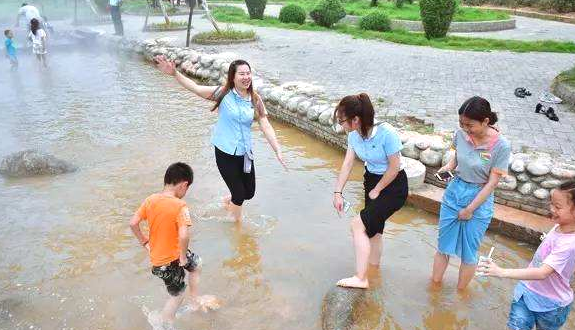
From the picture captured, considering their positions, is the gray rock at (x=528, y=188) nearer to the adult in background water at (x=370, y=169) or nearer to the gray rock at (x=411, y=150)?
the gray rock at (x=411, y=150)

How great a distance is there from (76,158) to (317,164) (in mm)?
3727

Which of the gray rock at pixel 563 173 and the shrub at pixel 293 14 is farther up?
the shrub at pixel 293 14

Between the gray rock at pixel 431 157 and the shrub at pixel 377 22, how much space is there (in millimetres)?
14220

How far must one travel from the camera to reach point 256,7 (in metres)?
23.8

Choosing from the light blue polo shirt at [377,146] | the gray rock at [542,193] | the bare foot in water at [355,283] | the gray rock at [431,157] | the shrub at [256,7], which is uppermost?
the shrub at [256,7]

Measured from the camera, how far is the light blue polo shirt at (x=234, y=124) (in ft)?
15.5

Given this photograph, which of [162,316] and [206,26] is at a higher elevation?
[206,26]

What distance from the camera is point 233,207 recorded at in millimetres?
5348

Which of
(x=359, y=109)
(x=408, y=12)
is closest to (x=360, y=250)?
(x=359, y=109)

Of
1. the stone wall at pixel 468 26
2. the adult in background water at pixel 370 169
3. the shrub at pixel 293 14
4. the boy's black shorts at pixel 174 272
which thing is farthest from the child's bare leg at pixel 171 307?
the shrub at pixel 293 14

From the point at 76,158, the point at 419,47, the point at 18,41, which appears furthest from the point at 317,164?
the point at 18,41

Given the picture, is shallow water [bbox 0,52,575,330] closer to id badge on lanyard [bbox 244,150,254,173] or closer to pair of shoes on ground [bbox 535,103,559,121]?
id badge on lanyard [bbox 244,150,254,173]

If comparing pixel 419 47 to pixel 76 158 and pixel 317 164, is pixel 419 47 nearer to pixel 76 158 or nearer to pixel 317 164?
pixel 317 164

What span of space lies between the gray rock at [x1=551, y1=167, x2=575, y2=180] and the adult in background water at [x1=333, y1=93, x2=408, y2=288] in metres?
2.24
